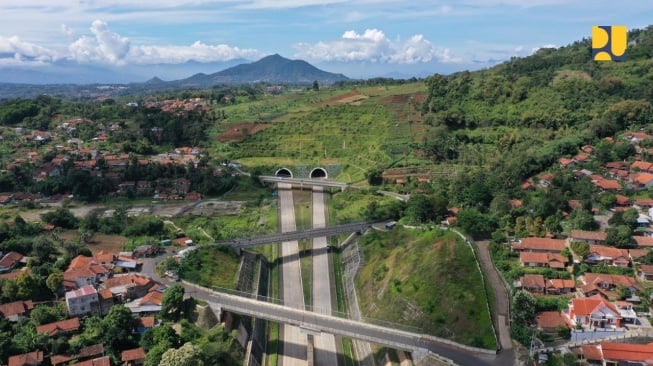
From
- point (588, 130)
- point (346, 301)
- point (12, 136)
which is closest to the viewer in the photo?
point (346, 301)

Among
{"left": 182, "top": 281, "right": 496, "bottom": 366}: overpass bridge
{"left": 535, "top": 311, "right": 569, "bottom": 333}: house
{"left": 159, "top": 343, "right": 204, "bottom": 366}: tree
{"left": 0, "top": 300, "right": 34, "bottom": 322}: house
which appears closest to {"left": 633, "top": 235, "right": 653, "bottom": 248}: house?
{"left": 535, "top": 311, "right": 569, "bottom": 333}: house

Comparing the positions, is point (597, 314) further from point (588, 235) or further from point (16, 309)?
point (16, 309)

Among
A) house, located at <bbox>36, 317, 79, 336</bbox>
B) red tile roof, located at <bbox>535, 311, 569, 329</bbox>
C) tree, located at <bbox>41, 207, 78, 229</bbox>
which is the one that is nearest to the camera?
red tile roof, located at <bbox>535, 311, 569, 329</bbox>

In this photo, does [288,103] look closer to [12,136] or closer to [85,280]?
[12,136]

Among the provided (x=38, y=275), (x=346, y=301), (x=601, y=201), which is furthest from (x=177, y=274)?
(x=601, y=201)

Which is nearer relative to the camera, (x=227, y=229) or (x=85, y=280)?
(x=85, y=280)

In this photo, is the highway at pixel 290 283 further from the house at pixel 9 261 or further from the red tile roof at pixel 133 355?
the house at pixel 9 261

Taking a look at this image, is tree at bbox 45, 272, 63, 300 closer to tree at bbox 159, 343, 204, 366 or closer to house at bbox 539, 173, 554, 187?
tree at bbox 159, 343, 204, 366
